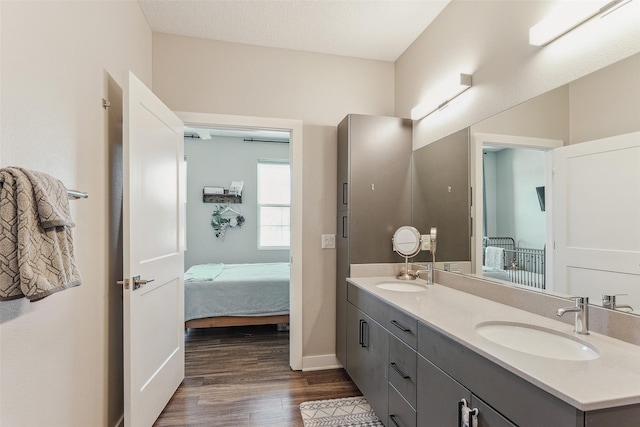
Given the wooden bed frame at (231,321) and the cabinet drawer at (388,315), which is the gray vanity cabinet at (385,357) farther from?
the wooden bed frame at (231,321)

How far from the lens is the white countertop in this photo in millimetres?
783

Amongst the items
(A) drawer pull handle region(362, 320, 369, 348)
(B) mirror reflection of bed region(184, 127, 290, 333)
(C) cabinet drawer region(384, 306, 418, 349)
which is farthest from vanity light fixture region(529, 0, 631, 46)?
(B) mirror reflection of bed region(184, 127, 290, 333)

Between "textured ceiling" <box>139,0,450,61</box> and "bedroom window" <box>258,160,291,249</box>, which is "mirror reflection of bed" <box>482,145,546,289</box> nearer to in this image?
"textured ceiling" <box>139,0,450,61</box>

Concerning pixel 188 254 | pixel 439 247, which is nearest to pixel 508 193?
pixel 439 247

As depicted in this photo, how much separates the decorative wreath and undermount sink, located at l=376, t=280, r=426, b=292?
3609mm

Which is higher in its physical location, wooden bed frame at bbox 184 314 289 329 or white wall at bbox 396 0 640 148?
white wall at bbox 396 0 640 148

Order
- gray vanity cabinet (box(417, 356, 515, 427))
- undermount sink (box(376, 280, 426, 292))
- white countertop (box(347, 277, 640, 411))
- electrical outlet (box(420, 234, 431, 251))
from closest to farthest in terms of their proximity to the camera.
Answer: white countertop (box(347, 277, 640, 411))
gray vanity cabinet (box(417, 356, 515, 427))
undermount sink (box(376, 280, 426, 292))
electrical outlet (box(420, 234, 431, 251))

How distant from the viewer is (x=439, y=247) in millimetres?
2285

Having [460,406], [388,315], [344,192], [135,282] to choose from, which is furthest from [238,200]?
[460,406]

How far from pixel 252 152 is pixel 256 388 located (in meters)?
3.95

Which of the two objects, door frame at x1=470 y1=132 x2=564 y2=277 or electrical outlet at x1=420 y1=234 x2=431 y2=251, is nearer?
door frame at x1=470 y1=132 x2=564 y2=277

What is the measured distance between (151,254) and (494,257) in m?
2.03

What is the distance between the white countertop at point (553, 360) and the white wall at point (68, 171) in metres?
1.50

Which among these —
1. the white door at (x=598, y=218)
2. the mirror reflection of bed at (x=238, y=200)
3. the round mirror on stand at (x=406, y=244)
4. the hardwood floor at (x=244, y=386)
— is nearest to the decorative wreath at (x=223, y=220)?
the mirror reflection of bed at (x=238, y=200)
